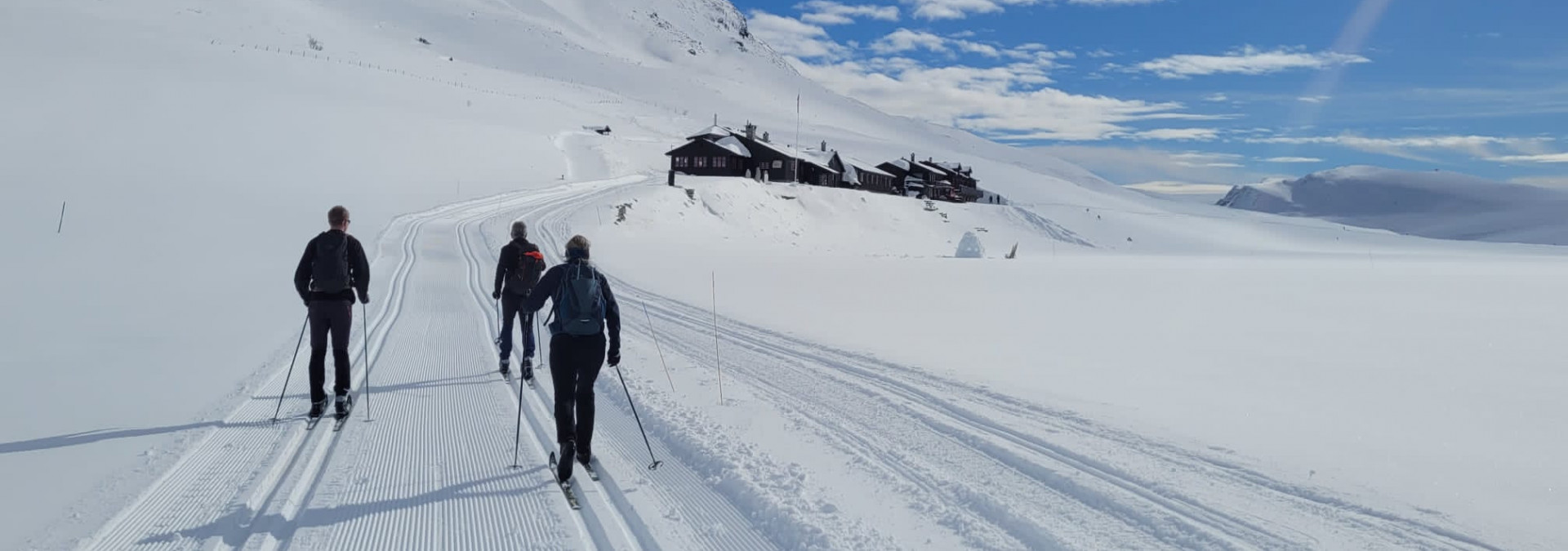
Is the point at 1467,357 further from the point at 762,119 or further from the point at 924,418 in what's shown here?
the point at 762,119

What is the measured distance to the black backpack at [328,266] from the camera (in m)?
7.28

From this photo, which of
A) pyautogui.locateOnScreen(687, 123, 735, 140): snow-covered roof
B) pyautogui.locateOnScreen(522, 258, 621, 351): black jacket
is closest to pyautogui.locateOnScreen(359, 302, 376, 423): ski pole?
pyautogui.locateOnScreen(522, 258, 621, 351): black jacket

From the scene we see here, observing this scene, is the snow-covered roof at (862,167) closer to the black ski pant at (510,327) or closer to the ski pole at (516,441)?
the black ski pant at (510,327)

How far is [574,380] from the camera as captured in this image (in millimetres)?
6383

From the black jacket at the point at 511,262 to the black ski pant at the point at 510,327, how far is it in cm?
9

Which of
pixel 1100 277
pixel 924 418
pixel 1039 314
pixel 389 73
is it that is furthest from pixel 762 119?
pixel 924 418

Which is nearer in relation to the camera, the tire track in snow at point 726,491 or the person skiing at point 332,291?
the tire track in snow at point 726,491

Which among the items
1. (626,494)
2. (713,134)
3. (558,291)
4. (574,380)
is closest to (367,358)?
(574,380)

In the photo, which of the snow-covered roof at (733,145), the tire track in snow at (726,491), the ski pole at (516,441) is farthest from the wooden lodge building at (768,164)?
the ski pole at (516,441)

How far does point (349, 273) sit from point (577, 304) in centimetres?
272

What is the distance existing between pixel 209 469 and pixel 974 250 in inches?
1452

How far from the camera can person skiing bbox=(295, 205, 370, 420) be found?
7.29 metres

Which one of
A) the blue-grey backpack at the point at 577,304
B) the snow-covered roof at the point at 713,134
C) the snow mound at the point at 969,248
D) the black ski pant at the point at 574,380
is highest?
the snow-covered roof at the point at 713,134

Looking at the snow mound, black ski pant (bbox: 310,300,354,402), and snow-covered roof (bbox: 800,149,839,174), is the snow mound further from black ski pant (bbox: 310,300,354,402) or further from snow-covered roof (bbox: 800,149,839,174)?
black ski pant (bbox: 310,300,354,402)
